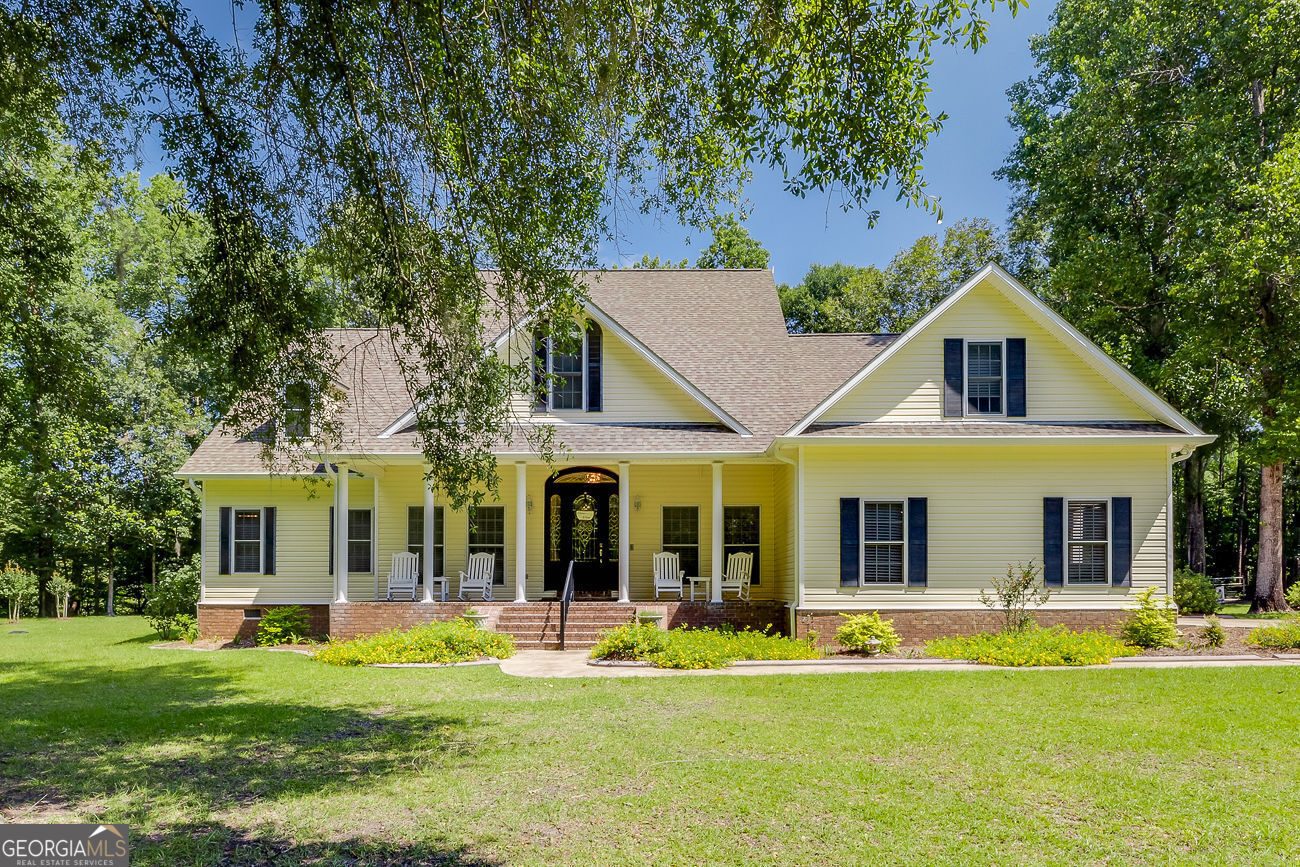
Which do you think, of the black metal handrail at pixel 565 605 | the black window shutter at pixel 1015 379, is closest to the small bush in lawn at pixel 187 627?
the black metal handrail at pixel 565 605

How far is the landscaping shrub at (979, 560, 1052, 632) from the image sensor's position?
14.5 meters

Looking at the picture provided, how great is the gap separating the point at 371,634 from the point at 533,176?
10.8m

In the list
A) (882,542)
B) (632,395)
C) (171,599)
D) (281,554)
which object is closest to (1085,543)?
(882,542)

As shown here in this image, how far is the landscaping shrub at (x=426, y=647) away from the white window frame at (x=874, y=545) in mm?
5980

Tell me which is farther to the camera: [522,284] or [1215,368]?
[1215,368]

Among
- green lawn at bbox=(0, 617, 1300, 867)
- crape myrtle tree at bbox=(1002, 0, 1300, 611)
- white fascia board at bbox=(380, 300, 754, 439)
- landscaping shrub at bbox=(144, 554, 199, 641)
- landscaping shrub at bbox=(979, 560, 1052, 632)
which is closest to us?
green lawn at bbox=(0, 617, 1300, 867)

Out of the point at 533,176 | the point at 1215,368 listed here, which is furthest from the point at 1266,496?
the point at 533,176

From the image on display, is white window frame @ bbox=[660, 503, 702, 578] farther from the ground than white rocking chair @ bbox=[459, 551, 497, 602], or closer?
farther from the ground

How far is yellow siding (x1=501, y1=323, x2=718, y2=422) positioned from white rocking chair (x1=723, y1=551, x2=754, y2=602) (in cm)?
275

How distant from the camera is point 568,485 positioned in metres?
18.5

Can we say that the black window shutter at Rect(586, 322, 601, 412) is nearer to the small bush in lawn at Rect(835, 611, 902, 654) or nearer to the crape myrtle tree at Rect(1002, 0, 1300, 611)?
the small bush in lawn at Rect(835, 611, 902, 654)

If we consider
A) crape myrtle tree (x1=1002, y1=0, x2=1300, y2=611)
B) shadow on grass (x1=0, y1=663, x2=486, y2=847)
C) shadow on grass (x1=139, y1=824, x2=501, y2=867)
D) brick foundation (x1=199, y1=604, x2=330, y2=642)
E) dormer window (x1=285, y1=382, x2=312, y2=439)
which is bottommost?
brick foundation (x1=199, y1=604, x2=330, y2=642)

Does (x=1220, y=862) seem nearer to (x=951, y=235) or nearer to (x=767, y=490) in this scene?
(x=767, y=490)

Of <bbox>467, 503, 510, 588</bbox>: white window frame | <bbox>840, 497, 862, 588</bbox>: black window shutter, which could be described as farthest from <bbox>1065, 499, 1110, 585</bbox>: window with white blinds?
<bbox>467, 503, 510, 588</bbox>: white window frame
